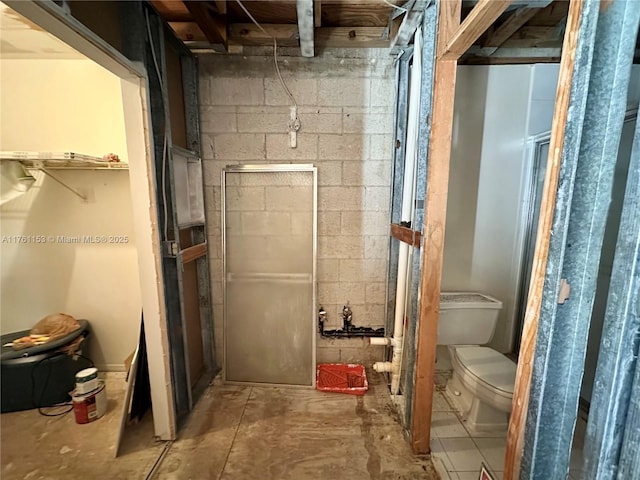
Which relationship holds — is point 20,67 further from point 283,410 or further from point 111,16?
point 283,410

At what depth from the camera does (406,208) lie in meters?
A: 1.71

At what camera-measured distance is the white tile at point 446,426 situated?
164 cm

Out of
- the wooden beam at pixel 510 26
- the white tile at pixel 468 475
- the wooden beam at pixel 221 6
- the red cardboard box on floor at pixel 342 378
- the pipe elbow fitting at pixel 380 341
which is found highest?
the wooden beam at pixel 221 6

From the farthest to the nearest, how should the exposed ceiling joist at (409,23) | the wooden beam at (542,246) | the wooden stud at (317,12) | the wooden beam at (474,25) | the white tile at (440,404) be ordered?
1. the white tile at (440,404)
2. the wooden stud at (317,12)
3. the exposed ceiling joist at (409,23)
4. the wooden beam at (474,25)
5. the wooden beam at (542,246)

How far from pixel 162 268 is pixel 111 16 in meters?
1.16

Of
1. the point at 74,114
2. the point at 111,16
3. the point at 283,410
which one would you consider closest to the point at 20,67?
the point at 74,114

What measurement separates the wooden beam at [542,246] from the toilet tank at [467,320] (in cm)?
117

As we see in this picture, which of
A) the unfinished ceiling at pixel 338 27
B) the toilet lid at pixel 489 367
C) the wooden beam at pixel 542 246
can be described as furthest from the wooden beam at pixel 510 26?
the toilet lid at pixel 489 367

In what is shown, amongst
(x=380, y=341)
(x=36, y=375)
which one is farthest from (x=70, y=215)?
(x=380, y=341)

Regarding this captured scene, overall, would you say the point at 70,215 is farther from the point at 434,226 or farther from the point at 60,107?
the point at 434,226

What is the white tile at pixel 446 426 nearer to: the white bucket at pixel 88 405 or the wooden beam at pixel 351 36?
the white bucket at pixel 88 405

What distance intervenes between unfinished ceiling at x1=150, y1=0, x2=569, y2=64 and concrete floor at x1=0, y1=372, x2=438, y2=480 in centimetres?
230

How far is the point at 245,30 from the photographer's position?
1.79m

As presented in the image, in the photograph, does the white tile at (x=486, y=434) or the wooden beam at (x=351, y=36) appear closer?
the white tile at (x=486, y=434)
